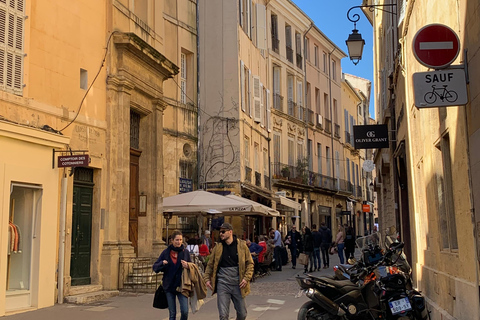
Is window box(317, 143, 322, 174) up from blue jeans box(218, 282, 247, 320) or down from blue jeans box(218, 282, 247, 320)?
up

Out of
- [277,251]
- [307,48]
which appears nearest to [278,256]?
[277,251]

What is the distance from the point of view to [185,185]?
888 inches

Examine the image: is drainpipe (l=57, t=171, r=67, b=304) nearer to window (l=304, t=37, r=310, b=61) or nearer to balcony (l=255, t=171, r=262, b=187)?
balcony (l=255, t=171, r=262, b=187)

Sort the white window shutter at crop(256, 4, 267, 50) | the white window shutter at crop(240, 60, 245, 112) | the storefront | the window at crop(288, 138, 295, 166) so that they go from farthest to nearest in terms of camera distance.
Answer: the window at crop(288, 138, 295, 166)
the white window shutter at crop(256, 4, 267, 50)
the white window shutter at crop(240, 60, 245, 112)
the storefront

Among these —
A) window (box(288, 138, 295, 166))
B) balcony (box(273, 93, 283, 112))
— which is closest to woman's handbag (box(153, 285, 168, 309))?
balcony (box(273, 93, 283, 112))

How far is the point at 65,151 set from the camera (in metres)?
12.9

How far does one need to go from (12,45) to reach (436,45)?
26.8 ft

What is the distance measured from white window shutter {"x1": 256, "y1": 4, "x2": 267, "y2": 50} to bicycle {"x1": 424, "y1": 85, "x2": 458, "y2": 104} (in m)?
23.5

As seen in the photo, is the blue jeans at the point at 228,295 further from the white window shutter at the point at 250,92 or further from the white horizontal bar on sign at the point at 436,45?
the white window shutter at the point at 250,92

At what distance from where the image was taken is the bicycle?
21.6 feet

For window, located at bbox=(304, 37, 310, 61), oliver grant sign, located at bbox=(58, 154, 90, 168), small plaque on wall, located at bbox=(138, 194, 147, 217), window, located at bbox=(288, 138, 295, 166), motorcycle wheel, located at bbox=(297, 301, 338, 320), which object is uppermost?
window, located at bbox=(304, 37, 310, 61)

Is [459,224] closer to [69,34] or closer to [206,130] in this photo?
[69,34]

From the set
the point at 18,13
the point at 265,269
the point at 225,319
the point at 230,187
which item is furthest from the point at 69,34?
the point at 230,187

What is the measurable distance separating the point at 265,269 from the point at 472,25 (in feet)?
50.3
